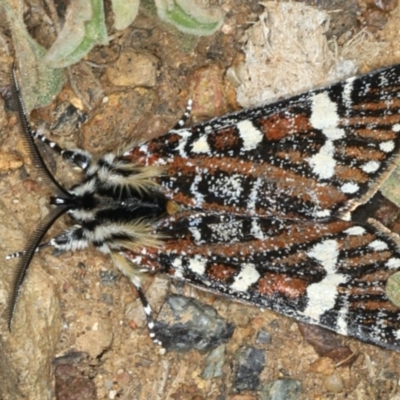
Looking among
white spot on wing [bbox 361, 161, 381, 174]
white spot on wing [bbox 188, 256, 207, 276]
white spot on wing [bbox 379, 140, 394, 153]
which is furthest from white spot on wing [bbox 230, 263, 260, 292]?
white spot on wing [bbox 379, 140, 394, 153]

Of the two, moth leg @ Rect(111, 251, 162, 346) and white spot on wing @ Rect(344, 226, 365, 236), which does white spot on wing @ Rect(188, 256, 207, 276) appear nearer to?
moth leg @ Rect(111, 251, 162, 346)

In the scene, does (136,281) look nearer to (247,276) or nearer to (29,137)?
(247,276)

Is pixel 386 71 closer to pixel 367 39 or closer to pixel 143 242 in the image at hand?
pixel 367 39

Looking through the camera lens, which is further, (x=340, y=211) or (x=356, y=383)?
(x=356, y=383)

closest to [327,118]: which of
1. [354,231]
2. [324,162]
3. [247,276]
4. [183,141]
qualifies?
[324,162]

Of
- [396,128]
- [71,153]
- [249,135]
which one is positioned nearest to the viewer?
[396,128]

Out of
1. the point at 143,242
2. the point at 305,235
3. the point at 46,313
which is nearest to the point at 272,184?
the point at 305,235
